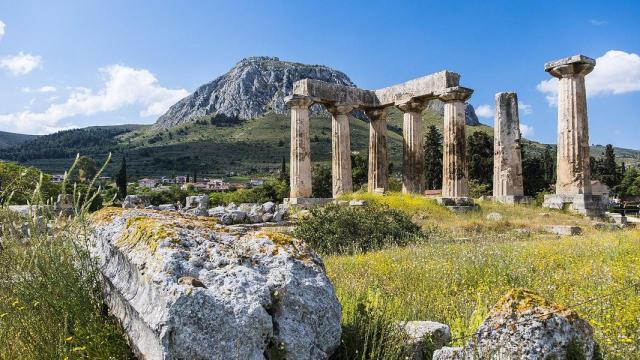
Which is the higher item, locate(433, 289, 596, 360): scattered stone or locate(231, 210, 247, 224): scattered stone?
locate(433, 289, 596, 360): scattered stone

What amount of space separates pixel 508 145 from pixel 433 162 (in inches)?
1119

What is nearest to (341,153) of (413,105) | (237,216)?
(413,105)

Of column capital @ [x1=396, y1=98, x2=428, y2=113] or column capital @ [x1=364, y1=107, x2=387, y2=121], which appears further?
column capital @ [x1=364, y1=107, x2=387, y2=121]

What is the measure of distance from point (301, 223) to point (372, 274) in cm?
660

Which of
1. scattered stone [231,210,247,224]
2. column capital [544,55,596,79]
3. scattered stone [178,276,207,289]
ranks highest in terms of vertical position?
column capital [544,55,596,79]

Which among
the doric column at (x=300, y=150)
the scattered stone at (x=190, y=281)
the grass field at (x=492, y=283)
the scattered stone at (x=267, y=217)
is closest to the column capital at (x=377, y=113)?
the doric column at (x=300, y=150)

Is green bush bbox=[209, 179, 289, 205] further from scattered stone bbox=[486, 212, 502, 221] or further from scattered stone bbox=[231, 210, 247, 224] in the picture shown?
scattered stone bbox=[486, 212, 502, 221]

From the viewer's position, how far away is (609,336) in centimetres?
380

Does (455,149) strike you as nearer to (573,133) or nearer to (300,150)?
(573,133)

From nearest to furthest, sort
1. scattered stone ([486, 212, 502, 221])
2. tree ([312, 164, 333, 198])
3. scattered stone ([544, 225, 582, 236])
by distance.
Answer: scattered stone ([544, 225, 582, 236])
scattered stone ([486, 212, 502, 221])
tree ([312, 164, 333, 198])

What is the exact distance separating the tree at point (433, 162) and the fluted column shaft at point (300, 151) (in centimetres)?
3049

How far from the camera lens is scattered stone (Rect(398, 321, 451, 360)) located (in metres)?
3.37

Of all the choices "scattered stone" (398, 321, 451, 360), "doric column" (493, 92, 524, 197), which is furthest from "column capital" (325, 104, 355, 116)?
"scattered stone" (398, 321, 451, 360)

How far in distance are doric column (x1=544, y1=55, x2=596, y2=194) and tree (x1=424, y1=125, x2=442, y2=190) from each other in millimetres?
30437
